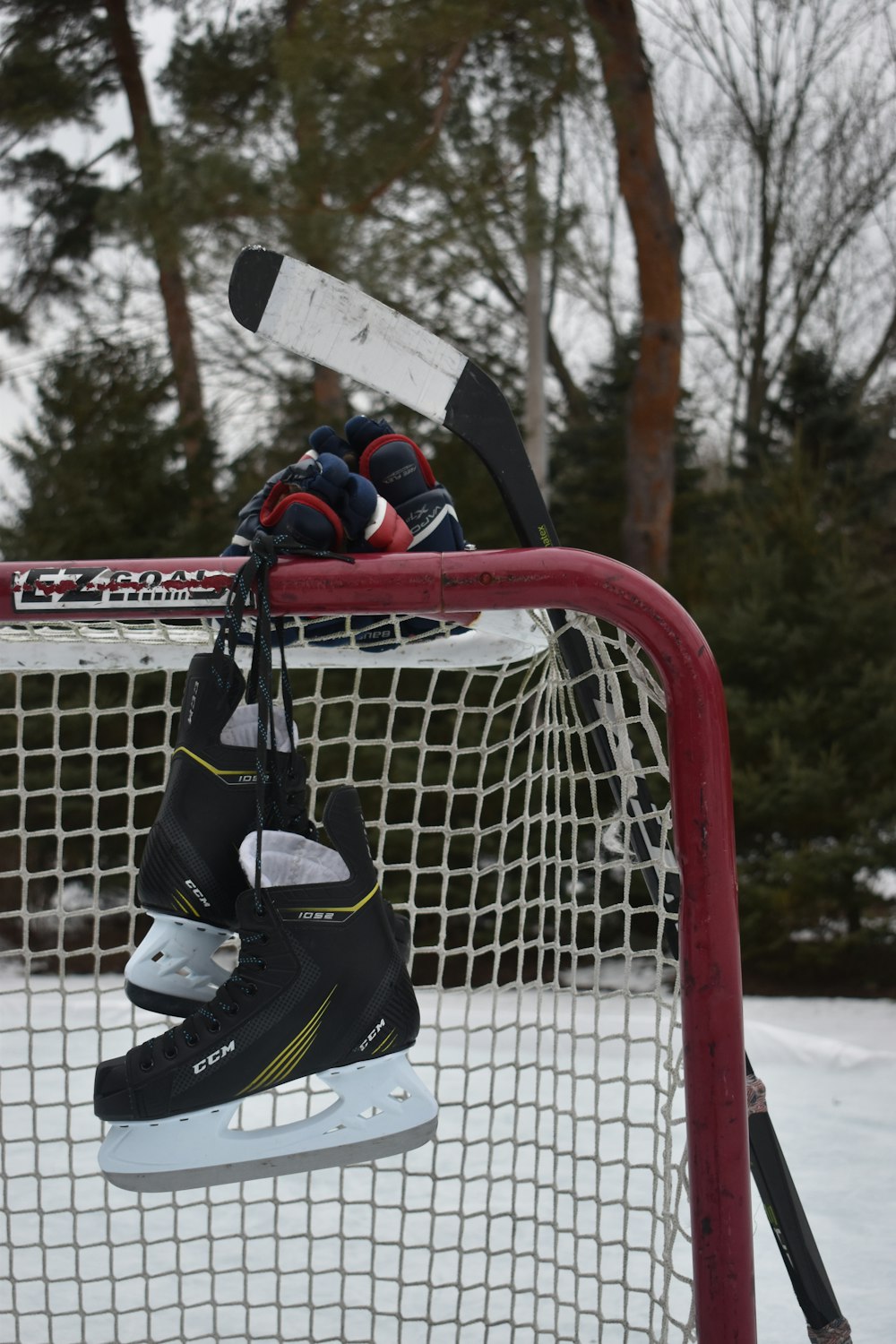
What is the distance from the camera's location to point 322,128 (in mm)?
4914

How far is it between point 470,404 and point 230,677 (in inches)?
17.0

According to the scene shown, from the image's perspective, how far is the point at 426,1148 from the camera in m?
2.13

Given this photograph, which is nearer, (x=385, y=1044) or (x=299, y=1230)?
(x=385, y=1044)

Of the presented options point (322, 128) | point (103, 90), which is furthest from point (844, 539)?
point (103, 90)

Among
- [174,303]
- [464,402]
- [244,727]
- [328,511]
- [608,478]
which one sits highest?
[174,303]

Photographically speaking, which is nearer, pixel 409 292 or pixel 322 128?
pixel 322 128

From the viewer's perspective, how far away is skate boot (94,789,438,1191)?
1000mm

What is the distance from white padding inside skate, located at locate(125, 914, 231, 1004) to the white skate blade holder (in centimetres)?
12

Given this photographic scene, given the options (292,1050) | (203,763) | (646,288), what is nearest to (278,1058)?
(292,1050)

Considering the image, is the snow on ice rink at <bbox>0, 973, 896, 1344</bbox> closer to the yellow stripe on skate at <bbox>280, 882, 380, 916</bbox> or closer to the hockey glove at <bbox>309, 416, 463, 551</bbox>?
the yellow stripe on skate at <bbox>280, 882, 380, 916</bbox>

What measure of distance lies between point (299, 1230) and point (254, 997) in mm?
1076

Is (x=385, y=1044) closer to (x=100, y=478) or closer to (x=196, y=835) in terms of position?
(x=196, y=835)

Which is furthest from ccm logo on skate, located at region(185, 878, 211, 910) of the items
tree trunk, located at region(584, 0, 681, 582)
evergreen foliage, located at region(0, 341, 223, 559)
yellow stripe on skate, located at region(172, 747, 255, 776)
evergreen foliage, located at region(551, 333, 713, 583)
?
evergreen foliage, located at region(551, 333, 713, 583)

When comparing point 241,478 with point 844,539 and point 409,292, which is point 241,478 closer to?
point 409,292
